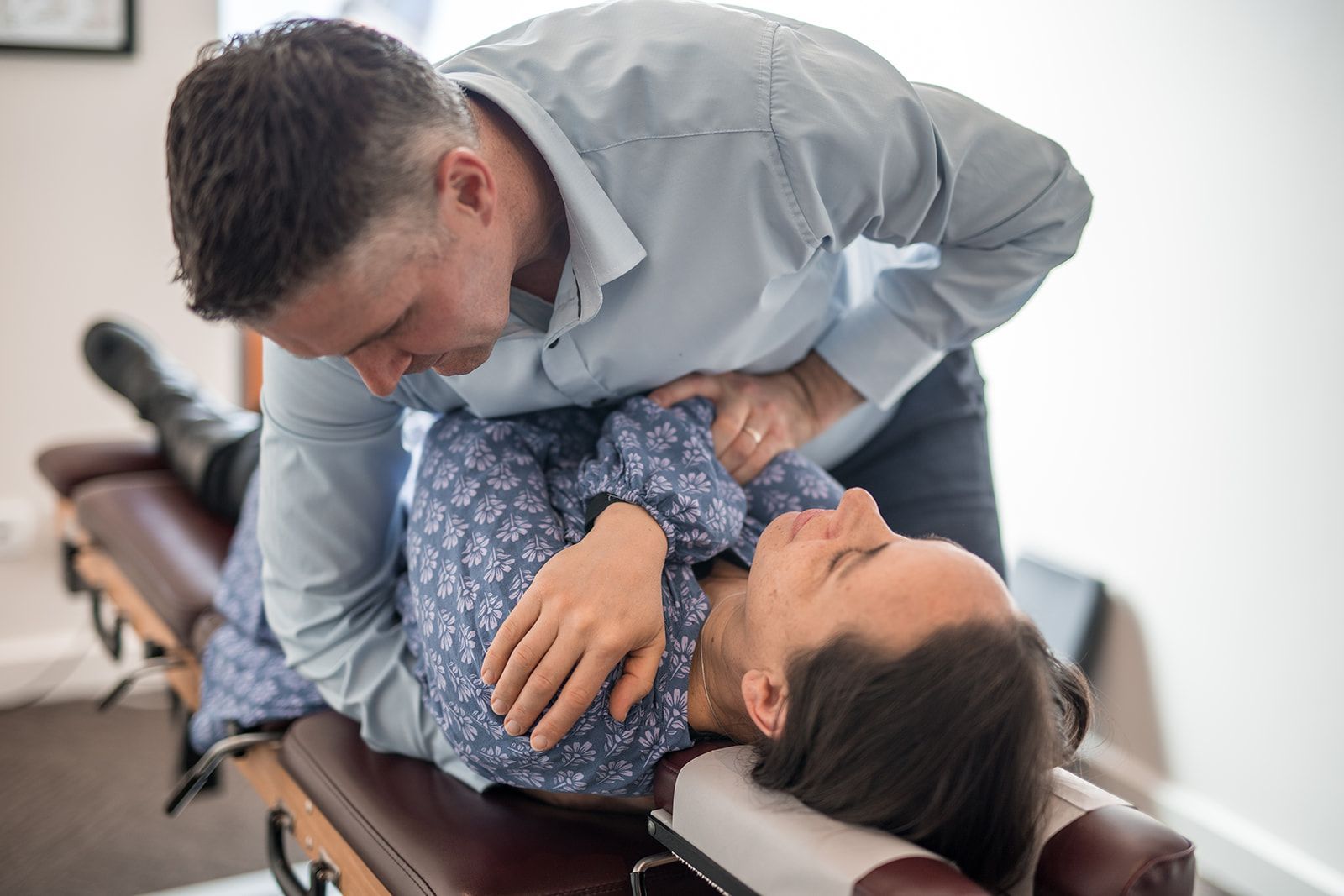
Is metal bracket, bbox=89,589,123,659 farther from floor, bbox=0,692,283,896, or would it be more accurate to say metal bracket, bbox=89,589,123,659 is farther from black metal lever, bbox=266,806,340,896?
black metal lever, bbox=266,806,340,896

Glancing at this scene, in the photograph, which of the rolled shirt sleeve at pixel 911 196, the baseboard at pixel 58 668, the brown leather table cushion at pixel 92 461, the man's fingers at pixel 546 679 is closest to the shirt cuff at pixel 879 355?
the rolled shirt sleeve at pixel 911 196

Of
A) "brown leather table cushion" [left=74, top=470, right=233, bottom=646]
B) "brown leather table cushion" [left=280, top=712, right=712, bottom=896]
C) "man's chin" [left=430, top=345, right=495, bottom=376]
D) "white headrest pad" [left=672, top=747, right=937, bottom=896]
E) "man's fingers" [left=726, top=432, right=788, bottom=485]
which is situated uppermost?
"man's chin" [left=430, top=345, right=495, bottom=376]

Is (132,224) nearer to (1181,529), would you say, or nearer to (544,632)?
(544,632)

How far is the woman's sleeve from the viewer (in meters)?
1.21

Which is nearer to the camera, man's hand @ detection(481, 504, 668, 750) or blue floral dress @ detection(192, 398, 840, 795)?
man's hand @ detection(481, 504, 668, 750)

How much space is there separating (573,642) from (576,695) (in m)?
0.05

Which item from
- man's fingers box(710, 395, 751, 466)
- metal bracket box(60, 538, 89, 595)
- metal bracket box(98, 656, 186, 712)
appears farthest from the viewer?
metal bracket box(60, 538, 89, 595)

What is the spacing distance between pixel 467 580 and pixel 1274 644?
1.75 m

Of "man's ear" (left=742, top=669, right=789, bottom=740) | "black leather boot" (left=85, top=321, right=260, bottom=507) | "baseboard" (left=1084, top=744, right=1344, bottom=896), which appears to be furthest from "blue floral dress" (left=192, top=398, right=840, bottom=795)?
"baseboard" (left=1084, top=744, right=1344, bottom=896)

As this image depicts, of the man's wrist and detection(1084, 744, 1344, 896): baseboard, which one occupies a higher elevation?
the man's wrist

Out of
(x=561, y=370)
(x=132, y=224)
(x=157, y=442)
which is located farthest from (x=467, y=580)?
(x=132, y=224)

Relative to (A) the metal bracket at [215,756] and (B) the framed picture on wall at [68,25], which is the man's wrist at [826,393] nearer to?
(A) the metal bracket at [215,756]

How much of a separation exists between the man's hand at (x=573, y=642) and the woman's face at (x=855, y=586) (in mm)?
116

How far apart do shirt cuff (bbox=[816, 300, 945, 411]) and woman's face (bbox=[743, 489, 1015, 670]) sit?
485 millimetres
